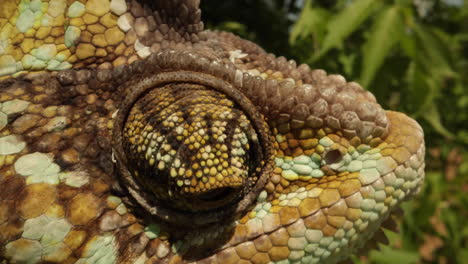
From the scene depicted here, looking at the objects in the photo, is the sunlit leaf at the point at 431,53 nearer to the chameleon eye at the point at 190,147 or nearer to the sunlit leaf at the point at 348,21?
the sunlit leaf at the point at 348,21

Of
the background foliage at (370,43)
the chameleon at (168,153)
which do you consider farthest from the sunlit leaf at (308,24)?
the chameleon at (168,153)

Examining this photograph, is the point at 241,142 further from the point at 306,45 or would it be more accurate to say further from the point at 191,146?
the point at 306,45

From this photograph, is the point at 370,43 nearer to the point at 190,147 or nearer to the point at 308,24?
the point at 308,24

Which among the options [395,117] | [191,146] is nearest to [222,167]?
[191,146]

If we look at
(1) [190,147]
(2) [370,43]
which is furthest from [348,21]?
(1) [190,147]

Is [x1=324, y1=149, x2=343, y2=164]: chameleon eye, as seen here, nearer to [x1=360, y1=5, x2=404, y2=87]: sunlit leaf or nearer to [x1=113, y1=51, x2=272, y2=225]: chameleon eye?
[x1=113, y1=51, x2=272, y2=225]: chameleon eye

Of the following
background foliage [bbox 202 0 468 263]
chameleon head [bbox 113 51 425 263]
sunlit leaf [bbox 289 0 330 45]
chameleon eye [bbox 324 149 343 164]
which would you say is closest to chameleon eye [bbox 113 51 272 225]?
chameleon head [bbox 113 51 425 263]
